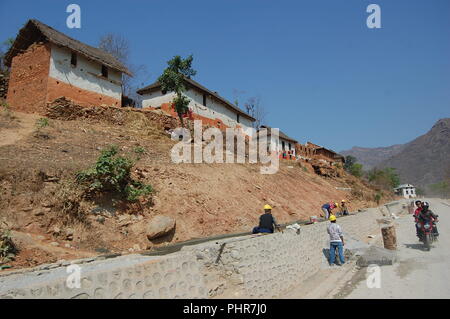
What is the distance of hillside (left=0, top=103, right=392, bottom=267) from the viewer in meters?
7.49

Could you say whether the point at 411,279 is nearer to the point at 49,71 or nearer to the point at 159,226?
the point at 159,226

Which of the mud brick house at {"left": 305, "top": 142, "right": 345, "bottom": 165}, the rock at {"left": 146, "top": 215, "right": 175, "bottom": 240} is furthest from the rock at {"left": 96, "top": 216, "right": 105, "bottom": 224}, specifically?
the mud brick house at {"left": 305, "top": 142, "right": 345, "bottom": 165}

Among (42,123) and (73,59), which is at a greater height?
(73,59)

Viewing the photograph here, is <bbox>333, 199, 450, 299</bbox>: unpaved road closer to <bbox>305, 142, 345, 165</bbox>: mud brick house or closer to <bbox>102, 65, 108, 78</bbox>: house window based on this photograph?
<bbox>102, 65, 108, 78</bbox>: house window

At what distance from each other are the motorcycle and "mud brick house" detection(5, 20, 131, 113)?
19.5 metres

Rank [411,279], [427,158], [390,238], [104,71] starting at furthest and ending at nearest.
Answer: [427,158]
[104,71]
[390,238]
[411,279]

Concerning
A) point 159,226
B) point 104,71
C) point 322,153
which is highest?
point 104,71

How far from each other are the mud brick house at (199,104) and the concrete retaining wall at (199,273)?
17062 millimetres

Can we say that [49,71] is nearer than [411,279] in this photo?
No

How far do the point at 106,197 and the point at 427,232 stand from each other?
11782 millimetres

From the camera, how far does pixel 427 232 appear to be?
34.0 feet

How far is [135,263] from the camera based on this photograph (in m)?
4.49

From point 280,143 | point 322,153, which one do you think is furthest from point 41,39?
point 322,153

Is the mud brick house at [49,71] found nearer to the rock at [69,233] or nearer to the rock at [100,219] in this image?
the rock at [100,219]
